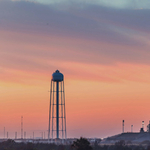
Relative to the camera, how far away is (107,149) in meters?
138

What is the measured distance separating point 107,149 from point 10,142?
1717 inches

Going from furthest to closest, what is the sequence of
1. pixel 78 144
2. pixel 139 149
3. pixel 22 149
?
pixel 139 149 → pixel 22 149 → pixel 78 144

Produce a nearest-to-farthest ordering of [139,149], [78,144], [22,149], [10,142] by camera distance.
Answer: [78,144] < [22,149] < [139,149] < [10,142]

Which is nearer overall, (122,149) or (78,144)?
(78,144)

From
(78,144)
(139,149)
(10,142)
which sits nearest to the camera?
(78,144)

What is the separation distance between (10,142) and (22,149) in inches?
1582

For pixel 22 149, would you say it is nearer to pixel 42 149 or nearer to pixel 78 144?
pixel 42 149

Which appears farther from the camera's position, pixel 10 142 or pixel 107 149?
pixel 10 142

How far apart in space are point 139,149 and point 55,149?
83.1ft

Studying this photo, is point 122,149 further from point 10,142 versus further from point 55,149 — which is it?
point 10,142

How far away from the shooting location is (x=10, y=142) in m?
166

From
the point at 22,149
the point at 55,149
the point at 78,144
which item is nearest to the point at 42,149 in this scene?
the point at 55,149

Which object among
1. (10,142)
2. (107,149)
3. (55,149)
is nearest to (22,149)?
(55,149)

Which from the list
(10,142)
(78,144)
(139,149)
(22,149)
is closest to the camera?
(78,144)
